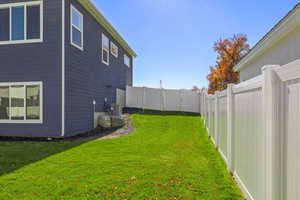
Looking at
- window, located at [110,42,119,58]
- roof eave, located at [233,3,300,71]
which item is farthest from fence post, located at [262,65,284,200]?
window, located at [110,42,119,58]

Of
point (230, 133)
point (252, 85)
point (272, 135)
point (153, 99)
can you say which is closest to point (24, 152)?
point (230, 133)

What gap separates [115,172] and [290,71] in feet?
11.8

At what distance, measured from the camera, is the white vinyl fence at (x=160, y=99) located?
17.2 metres

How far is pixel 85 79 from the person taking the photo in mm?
10078

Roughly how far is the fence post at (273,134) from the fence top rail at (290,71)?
3.0 inches

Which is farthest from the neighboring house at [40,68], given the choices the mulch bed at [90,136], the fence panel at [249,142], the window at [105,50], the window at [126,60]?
the window at [126,60]

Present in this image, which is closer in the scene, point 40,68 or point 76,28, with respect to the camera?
point 40,68

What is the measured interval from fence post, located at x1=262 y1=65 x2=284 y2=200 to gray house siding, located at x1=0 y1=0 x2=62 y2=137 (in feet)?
25.0

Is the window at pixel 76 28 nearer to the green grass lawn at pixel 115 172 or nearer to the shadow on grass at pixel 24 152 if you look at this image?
the shadow on grass at pixel 24 152

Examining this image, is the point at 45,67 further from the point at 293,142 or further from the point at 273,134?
the point at 293,142

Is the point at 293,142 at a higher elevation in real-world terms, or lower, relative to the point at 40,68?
lower

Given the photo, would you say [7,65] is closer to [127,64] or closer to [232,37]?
[127,64]

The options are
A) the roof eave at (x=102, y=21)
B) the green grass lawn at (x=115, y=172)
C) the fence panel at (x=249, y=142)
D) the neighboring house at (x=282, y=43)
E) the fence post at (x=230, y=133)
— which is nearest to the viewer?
the fence panel at (x=249, y=142)

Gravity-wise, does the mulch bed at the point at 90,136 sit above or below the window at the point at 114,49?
below
